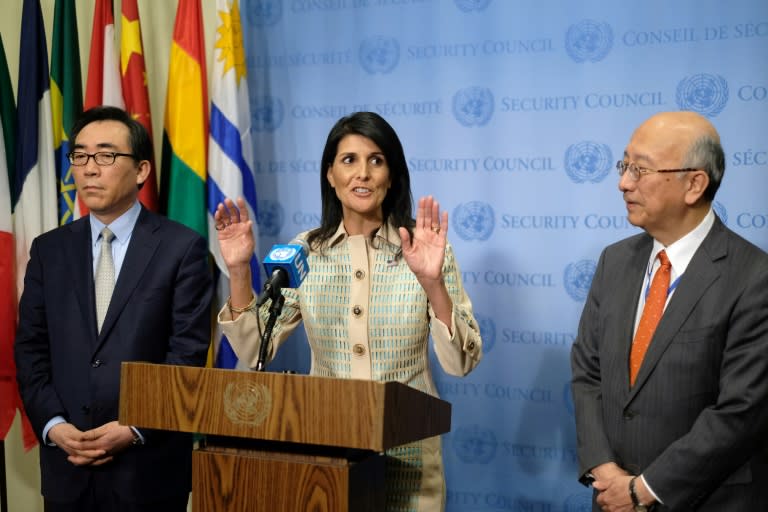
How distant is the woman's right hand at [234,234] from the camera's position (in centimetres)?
228

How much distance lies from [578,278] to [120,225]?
1.92 m

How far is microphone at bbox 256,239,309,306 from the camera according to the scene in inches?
69.7

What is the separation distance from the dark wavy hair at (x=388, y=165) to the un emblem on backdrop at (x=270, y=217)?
1387 mm

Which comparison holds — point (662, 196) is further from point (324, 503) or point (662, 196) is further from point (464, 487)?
point (464, 487)

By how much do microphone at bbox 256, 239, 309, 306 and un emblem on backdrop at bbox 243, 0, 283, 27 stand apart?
249cm

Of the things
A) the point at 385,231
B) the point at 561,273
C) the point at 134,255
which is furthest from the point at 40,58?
the point at 561,273

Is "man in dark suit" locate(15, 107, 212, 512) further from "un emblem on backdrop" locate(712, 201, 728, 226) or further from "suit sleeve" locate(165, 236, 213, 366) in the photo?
"un emblem on backdrop" locate(712, 201, 728, 226)

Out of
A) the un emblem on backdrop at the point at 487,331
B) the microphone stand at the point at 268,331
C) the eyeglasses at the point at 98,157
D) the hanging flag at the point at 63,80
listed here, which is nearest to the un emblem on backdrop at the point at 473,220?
the un emblem on backdrop at the point at 487,331

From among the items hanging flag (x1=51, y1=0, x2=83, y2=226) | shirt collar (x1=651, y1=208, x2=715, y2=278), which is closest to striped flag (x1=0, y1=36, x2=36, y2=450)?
hanging flag (x1=51, y1=0, x2=83, y2=226)

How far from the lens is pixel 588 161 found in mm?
3490

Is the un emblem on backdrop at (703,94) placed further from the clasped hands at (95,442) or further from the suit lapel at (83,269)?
the clasped hands at (95,442)

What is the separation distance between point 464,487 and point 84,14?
316cm

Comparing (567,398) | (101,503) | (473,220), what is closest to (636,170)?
(473,220)

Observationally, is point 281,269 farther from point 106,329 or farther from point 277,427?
point 106,329
